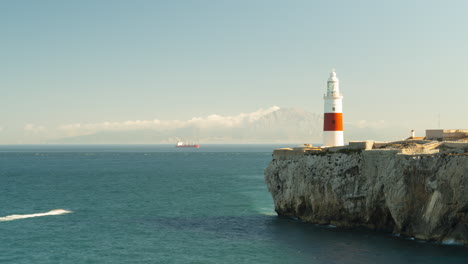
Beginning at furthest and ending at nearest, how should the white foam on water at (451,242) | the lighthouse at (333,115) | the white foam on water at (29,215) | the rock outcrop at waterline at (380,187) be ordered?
the lighthouse at (333,115), the white foam on water at (29,215), the rock outcrop at waterline at (380,187), the white foam on water at (451,242)

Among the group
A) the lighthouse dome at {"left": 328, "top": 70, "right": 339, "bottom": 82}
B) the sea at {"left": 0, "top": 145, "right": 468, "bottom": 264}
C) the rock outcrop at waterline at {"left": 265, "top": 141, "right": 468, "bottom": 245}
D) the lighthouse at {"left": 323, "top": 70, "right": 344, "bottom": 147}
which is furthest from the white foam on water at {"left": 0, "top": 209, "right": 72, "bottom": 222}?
the lighthouse dome at {"left": 328, "top": 70, "right": 339, "bottom": 82}

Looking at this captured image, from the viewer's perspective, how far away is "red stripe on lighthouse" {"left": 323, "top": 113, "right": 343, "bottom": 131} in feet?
200

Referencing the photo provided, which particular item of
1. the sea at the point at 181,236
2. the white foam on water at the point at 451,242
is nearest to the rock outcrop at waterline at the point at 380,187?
the white foam on water at the point at 451,242

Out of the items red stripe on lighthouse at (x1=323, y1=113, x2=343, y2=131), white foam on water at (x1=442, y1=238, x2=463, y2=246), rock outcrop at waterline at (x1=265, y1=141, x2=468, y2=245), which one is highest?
red stripe on lighthouse at (x1=323, y1=113, x2=343, y2=131)

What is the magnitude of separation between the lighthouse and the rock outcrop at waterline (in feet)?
36.2

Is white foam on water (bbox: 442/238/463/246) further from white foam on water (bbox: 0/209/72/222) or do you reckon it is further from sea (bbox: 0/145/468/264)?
white foam on water (bbox: 0/209/72/222)

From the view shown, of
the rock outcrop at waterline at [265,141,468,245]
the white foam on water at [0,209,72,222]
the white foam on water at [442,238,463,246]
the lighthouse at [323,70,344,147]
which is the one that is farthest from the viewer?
the lighthouse at [323,70,344,147]

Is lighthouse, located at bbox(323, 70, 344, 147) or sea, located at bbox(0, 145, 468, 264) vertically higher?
lighthouse, located at bbox(323, 70, 344, 147)

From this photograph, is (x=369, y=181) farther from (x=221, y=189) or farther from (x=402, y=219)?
(x=221, y=189)

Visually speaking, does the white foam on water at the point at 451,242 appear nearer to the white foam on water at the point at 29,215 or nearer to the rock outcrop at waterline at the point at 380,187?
the rock outcrop at waterline at the point at 380,187

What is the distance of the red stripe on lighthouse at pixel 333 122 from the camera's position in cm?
6097

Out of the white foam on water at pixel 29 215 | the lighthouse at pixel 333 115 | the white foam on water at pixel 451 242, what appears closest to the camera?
the white foam on water at pixel 451 242

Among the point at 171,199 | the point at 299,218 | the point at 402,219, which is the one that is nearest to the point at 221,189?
the point at 171,199

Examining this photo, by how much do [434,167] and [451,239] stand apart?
5.76 meters
